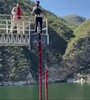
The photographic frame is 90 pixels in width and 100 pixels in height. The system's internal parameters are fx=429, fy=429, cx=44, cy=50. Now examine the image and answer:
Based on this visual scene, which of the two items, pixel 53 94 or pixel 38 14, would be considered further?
pixel 53 94

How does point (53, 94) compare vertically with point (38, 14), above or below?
below

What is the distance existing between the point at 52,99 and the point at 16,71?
100754mm

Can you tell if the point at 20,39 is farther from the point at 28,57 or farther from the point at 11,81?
the point at 28,57

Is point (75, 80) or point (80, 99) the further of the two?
point (75, 80)

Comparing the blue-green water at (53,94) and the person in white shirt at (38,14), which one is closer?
the person in white shirt at (38,14)

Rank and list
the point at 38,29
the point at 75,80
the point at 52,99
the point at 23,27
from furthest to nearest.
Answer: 1. the point at 75,80
2. the point at 52,99
3. the point at 23,27
4. the point at 38,29

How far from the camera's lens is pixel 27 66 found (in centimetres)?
18688

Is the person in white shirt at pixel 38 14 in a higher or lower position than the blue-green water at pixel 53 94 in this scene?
higher

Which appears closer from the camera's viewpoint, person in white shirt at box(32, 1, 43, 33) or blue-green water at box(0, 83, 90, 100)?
person in white shirt at box(32, 1, 43, 33)

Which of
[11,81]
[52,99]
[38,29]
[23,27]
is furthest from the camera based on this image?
[11,81]

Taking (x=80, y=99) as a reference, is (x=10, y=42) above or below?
above

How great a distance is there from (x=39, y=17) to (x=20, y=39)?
3399 millimetres

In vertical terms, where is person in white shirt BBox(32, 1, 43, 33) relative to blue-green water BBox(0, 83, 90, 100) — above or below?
above

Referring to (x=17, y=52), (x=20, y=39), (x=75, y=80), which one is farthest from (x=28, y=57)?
(x=20, y=39)
